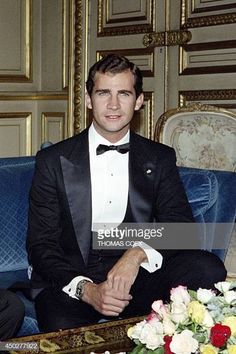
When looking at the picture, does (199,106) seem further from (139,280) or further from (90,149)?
(139,280)

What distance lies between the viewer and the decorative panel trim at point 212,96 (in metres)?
4.21

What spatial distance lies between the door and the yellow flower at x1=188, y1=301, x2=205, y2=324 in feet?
9.36

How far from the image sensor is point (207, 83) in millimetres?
4355

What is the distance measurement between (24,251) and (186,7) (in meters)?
2.22

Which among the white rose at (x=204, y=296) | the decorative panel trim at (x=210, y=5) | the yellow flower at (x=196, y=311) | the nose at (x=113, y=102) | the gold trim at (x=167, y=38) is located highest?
the decorative panel trim at (x=210, y=5)

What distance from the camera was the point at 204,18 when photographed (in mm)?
4320

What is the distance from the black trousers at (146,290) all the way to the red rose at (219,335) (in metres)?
0.92

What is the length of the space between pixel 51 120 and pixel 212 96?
1.55 meters

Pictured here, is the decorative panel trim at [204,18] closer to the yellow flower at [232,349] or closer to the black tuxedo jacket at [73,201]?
the black tuxedo jacket at [73,201]

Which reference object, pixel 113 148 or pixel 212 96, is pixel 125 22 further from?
pixel 113 148

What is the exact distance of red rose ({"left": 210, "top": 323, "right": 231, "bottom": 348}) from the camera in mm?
1371

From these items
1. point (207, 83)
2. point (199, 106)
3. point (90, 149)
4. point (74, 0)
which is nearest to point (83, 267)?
point (90, 149)

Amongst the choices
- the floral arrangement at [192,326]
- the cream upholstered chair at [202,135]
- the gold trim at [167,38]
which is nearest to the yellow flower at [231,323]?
the floral arrangement at [192,326]

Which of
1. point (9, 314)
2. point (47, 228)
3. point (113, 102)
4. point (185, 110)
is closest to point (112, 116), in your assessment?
point (113, 102)
